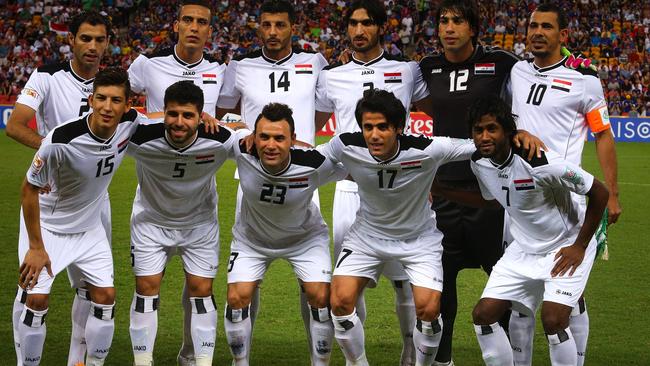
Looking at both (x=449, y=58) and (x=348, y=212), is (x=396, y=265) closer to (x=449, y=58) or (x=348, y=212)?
(x=348, y=212)

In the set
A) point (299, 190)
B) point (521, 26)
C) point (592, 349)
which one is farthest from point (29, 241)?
point (521, 26)

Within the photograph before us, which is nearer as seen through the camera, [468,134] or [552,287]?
[552,287]

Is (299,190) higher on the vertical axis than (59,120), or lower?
lower

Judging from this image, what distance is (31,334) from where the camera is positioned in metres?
5.68

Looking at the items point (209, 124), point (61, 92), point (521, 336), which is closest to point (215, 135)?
point (209, 124)

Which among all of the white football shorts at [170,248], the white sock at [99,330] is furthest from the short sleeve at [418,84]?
the white sock at [99,330]

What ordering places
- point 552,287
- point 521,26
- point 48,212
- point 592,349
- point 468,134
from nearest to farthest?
point 552,287, point 48,212, point 468,134, point 592,349, point 521,26

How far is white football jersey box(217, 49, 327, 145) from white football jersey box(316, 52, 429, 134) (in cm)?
17

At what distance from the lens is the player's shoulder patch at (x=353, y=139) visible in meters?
6.01

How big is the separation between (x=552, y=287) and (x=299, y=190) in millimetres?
1831

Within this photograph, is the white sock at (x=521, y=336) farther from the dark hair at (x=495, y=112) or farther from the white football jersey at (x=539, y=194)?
the dark hair at (x=495, y=112)

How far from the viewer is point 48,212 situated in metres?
5.96

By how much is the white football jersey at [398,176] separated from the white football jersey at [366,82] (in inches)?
23.9

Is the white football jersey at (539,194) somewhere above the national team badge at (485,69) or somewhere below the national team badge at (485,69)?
below
